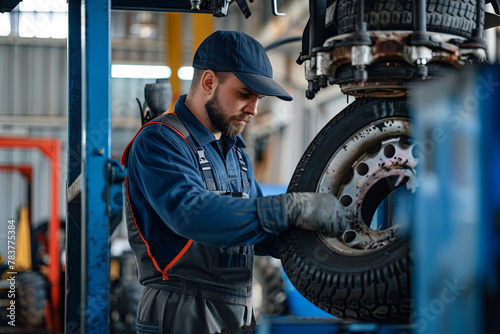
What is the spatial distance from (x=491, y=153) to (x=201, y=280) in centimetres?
138

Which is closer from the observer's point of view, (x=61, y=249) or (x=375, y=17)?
(x=375, y=17)

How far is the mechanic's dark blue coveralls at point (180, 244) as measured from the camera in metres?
2.07

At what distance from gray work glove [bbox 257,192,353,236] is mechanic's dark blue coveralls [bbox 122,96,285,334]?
0.56 ft

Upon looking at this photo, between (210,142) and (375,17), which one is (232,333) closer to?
(210,142)

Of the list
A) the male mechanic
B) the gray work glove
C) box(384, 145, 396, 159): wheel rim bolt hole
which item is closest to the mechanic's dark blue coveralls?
the male mechanic

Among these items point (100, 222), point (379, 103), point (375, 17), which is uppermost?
point (375, 17)

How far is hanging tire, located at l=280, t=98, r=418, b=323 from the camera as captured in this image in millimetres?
1762

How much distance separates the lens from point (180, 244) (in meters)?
2.30

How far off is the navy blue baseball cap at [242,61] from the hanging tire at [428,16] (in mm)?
450

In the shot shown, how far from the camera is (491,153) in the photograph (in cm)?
109

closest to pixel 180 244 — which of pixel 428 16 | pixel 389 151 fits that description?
pixel 389 151

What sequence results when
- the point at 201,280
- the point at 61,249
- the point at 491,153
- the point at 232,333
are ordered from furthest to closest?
1. the point at 61,249
2. the point at 201,280
3. the point at 232,333
4. the point at 491,153

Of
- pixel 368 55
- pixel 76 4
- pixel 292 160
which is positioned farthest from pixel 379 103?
pixel 292 160

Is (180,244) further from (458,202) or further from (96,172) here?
(458,202)
